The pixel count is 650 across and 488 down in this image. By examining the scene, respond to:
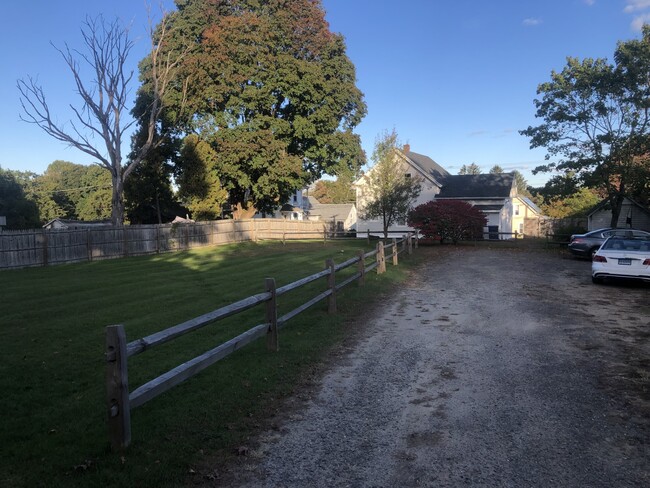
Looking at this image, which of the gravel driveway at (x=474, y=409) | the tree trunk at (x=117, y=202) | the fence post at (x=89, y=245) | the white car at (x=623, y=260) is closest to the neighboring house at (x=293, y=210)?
the tree trunk at (x=117, y=202)

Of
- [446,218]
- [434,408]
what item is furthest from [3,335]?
[446,218]

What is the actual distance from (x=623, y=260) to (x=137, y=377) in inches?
516

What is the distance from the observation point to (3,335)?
25.2ft

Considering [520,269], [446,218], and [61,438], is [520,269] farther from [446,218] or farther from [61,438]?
[61,438]

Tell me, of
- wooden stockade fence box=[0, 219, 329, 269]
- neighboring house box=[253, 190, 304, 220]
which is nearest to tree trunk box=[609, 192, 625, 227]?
wooden stockade fence box=[0, 219, 329, 269]

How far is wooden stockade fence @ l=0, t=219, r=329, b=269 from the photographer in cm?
1845

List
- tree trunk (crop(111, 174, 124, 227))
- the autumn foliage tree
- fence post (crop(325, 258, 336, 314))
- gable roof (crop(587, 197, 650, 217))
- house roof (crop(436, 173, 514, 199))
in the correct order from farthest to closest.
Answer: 1. house roof (crop(436, 173, 514, 199))
2. tree trunk (crop(111, 174, 124, 227))
3. gable roof (crop(587, 197, 650, 217))
4. the autumn foliage tree
5. fence post (crop(325, 258, 336, 314))

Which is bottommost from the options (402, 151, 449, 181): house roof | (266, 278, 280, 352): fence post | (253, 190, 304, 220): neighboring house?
(266, 278, 280, 352): fence post

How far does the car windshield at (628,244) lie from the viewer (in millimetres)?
13266

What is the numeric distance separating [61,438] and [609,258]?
1408cm

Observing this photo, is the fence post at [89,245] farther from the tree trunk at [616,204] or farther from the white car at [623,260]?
the tree trunk at [616,204]

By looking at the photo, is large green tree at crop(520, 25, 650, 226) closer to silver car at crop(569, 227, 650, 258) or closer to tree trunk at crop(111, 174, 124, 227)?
silver car at crop(569, 227, 650, 258)

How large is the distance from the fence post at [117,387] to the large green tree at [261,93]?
96.1ft

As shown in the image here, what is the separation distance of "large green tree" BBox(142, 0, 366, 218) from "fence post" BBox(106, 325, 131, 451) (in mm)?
29278
